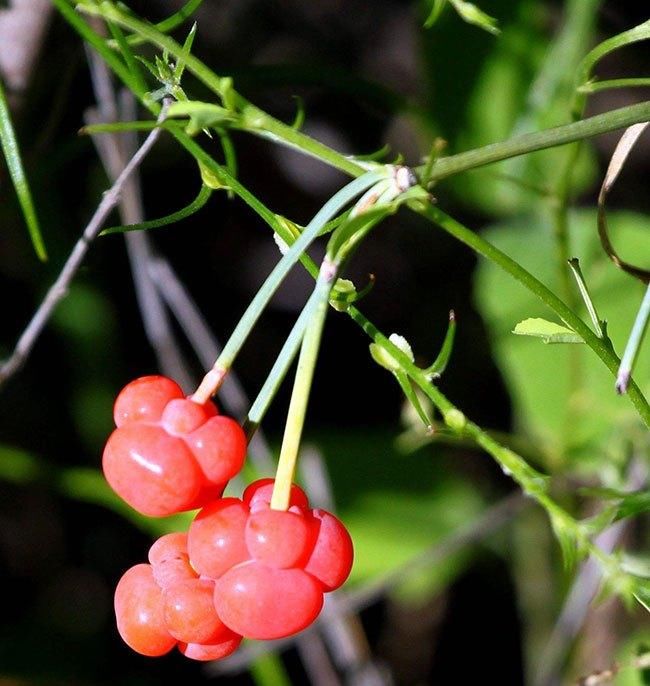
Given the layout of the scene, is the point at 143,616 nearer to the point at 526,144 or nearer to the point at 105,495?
the point at 526,144

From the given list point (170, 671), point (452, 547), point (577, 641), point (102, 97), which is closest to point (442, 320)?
point (452, 547)

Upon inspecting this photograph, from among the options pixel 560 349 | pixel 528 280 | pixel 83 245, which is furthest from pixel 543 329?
pixel 560 349

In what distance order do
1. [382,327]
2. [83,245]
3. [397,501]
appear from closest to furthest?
[83,245]
[397,501]
[382,327]

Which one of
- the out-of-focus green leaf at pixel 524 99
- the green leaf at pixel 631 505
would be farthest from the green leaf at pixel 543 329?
the out-of-focus green leaf at pixel 524 99

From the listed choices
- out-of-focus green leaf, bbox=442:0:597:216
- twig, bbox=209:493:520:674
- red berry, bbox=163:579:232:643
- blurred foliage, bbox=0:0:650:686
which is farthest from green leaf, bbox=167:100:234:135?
twig, bbox=209:493:520:674

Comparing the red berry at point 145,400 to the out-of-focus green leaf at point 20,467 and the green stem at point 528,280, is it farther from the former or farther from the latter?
the out-of-focus green leaf at point 20,467

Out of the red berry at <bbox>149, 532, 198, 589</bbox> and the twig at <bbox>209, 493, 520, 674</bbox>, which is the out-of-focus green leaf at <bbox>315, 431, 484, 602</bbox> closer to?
the twig at <bbox>209, 493, 520, 674</bbox>
